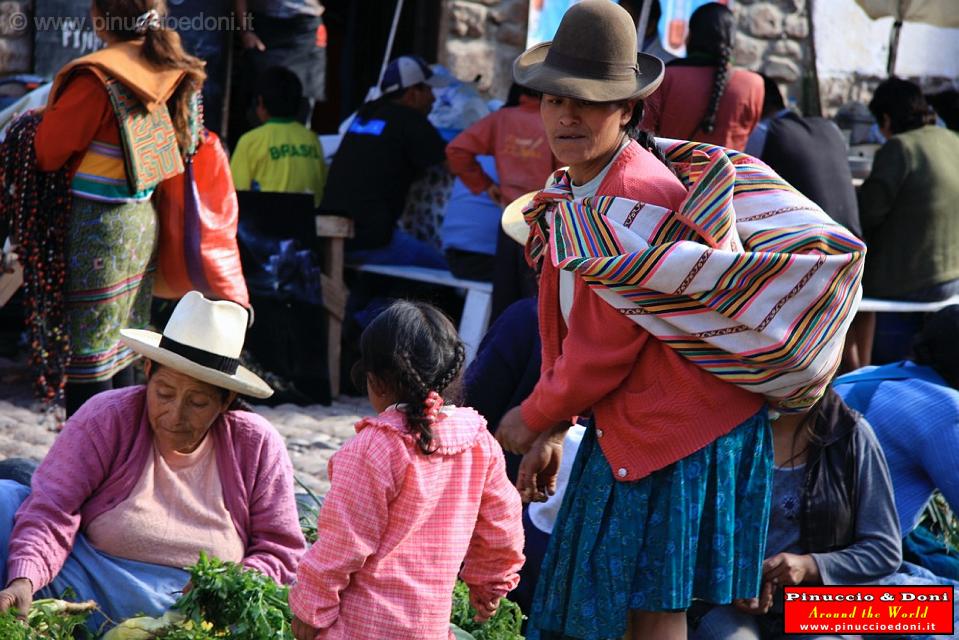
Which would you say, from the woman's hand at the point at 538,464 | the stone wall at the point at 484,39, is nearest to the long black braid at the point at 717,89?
the stone wall at the point at 484,39

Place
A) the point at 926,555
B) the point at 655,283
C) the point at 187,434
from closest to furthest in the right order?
the point at 655,283, the point at 187,434, the point at 926,555

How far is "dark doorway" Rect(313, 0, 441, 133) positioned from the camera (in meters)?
8.47

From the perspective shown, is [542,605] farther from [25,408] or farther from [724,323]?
[25,408]

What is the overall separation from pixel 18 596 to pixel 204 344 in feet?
2.43

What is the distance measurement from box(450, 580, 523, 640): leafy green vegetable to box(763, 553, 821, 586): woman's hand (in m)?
0.67

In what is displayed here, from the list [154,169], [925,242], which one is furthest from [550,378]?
[925,242]

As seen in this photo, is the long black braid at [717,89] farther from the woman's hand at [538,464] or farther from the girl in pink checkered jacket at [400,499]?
the girl in pink checkered jacket at [400,499]

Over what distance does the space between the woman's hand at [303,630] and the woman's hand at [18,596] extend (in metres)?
0.76

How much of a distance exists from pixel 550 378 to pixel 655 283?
1.15 ft

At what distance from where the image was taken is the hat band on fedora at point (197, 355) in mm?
3113

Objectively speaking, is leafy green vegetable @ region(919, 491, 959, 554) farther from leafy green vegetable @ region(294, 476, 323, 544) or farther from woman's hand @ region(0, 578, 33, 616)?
woman's hand @ region(0, 578, 33, 616)

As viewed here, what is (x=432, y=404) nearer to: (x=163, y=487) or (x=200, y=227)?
(x=163, y=487)

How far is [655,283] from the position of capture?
7.98 feet

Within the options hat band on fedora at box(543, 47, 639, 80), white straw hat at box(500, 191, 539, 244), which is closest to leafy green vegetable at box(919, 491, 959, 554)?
white straw hat at box(500, 191, 539, 244)
